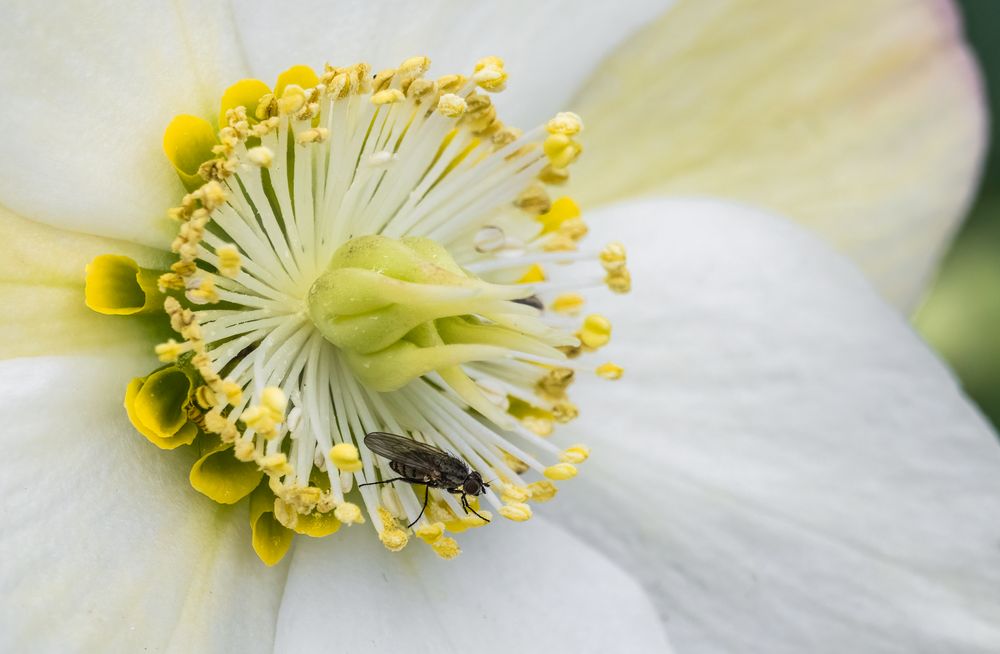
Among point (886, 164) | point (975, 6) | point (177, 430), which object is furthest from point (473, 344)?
point (975, 6)

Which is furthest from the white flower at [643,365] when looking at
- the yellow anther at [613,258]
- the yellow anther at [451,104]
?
the yellow anther at [613,258]

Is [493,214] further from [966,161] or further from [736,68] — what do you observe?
[966,161]

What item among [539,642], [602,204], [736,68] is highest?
[736,68]

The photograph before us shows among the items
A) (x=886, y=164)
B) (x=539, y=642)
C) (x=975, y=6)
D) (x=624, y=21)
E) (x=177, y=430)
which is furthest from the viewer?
(x=975, y=6)

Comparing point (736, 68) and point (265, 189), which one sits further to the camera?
point (736, 68)

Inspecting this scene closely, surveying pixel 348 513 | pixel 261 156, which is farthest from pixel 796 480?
pixel 261 156

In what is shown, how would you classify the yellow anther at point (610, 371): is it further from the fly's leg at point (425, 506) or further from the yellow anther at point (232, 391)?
the yellow anther at point (232, 391)

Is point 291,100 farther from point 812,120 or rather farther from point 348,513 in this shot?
point 812,120
